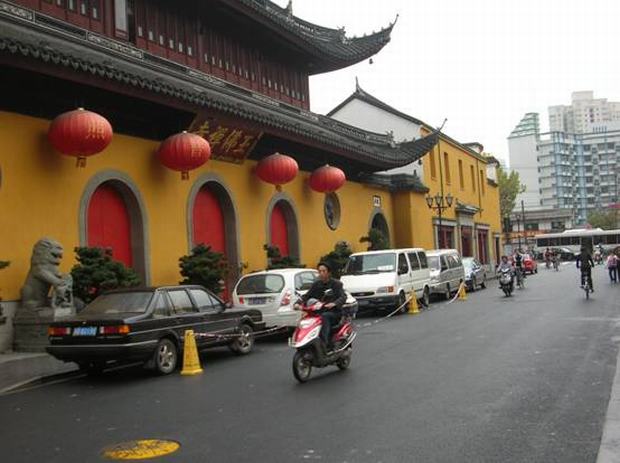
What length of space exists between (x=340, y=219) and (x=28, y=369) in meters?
16.6

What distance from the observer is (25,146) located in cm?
1340

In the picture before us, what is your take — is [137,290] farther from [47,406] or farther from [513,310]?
A: [513,310]

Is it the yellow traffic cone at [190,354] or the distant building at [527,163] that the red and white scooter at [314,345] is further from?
the distant building at [527,163]

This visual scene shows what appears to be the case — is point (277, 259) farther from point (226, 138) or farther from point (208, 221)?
point (226, 138)

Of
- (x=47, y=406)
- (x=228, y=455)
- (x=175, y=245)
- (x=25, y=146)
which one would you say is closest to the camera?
(x=228, y=455)

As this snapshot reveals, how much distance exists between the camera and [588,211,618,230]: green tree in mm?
103088

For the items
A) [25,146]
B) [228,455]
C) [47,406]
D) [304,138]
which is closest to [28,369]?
[47,406]

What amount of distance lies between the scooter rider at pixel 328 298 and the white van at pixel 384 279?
9.01 meters

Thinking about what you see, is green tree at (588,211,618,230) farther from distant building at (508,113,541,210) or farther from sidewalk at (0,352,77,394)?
sidewalk at (0,352,77,394)

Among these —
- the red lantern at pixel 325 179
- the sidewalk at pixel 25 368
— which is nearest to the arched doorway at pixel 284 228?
the red lantern at pixel 325 179

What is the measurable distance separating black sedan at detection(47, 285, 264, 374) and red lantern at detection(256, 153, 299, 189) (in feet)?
28.5

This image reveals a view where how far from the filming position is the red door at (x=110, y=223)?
50.3 ft

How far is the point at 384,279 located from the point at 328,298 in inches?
370

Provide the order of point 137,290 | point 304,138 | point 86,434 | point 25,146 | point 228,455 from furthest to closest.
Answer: point 304,138 → point 25,146 → point 137,290 → point 86,434 → point 228,455
